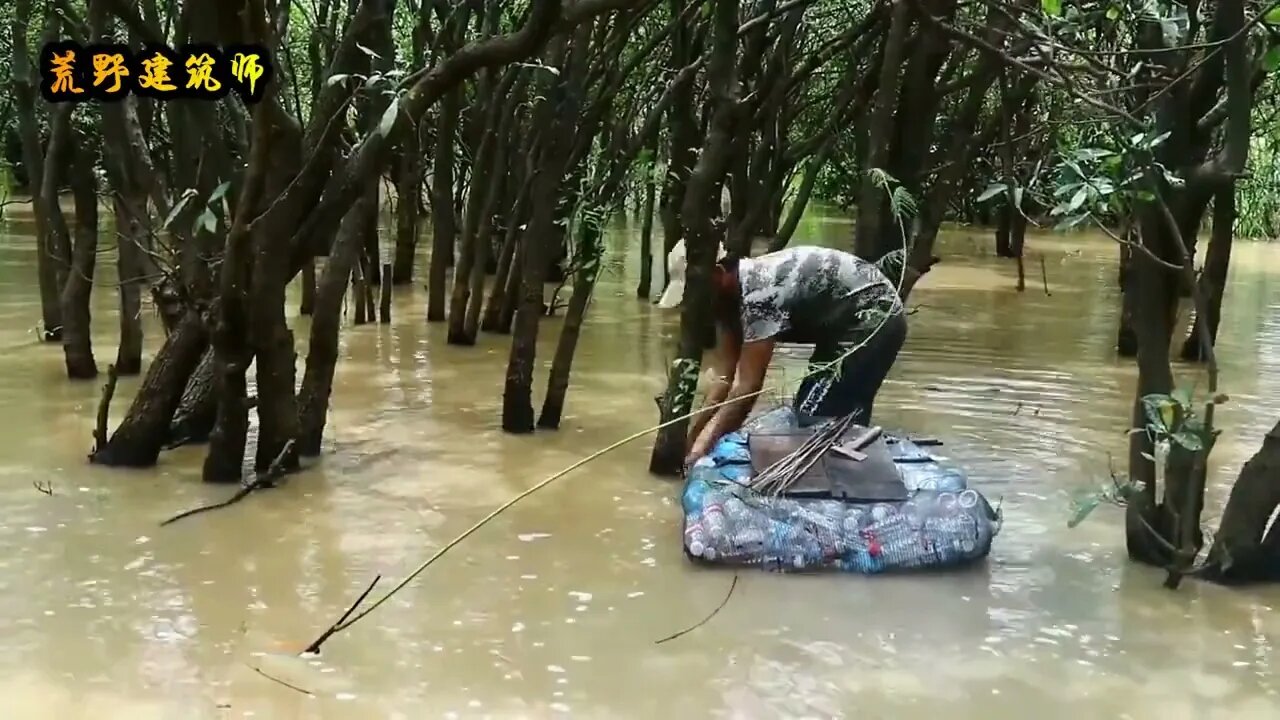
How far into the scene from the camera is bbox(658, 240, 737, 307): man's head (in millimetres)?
6586

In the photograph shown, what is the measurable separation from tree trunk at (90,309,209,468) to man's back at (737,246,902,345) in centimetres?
276

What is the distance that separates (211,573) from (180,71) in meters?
2.77

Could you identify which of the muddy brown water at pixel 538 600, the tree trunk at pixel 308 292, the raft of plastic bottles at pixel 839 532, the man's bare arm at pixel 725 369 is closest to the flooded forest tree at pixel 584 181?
the man's bare arm at pixel 725 369

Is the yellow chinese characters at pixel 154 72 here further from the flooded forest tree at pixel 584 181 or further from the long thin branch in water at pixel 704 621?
the long thin branch in water at pixel 704 621

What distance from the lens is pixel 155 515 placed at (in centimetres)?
620

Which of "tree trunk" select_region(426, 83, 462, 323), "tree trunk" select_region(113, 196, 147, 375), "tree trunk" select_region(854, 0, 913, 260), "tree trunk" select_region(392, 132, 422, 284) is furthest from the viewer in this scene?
"tree trunk" select_region(392, 132, 422, 284)

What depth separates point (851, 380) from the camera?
6.78m

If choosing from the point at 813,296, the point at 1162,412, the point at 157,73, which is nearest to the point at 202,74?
the point at 157,73

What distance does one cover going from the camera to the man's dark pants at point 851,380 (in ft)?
22.0

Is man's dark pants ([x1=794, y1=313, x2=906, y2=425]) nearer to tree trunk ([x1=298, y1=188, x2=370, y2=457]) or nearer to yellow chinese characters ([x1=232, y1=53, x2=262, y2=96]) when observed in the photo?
tree trunk ([x1=298, y1=188, x2=370, y2=457])

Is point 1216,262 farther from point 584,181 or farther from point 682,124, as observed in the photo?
point 584,181

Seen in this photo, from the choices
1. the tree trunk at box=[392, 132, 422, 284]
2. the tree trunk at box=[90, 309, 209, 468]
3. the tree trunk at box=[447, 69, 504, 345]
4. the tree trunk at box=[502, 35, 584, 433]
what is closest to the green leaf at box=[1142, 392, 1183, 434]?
the tree trunk at box=[502, 35, 584, 433]

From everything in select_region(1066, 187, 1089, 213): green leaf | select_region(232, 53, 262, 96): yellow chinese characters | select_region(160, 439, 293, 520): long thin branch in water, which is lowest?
select_region(160, 439, 293, 520): long thin branch in water

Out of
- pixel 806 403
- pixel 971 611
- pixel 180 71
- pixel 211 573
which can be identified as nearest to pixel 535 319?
pixel 806 403
